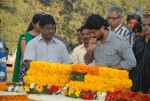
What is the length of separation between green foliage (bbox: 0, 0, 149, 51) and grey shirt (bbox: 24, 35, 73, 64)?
4096cm

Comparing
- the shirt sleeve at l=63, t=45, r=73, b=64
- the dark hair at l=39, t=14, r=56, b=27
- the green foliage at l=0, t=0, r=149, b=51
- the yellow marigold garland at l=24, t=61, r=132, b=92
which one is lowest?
the yellow marigold garland at l=24, t=61, r=132, b=92

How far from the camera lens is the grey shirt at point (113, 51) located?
21.6 feet

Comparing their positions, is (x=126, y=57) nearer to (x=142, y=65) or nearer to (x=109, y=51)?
(x=109, y=51)

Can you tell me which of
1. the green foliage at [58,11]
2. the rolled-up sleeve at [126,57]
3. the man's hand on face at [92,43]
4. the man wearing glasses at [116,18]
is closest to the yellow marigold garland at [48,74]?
the man's hand on face at [92,43]

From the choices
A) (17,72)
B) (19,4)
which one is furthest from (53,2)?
(17,72)

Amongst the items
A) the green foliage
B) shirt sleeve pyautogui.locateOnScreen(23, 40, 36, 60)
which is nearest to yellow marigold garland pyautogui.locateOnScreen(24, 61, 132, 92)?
shirt sleeve pyautogui.locateOnScreen(23, 40, 36, 60)

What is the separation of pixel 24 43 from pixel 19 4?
1752 inches

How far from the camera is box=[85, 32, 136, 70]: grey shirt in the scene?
659 centimetres

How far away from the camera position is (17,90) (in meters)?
6.33

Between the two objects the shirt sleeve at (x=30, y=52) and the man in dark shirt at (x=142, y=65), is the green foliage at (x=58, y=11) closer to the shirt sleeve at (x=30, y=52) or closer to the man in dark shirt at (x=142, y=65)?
the man in dark shirt at (x=142, y=65)

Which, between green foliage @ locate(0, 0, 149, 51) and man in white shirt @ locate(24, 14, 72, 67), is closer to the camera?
man in white shirt @ locate(24, 14, 72, 67)

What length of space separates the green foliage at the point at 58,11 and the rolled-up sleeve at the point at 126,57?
41820mm

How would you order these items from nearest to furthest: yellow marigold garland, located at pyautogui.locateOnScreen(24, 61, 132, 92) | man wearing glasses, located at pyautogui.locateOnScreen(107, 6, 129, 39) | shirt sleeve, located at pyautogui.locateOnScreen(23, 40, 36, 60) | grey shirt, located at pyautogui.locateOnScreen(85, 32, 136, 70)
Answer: yellow marigold garland, located at pyautogui.locateOnScreen(24, 61, 132, 92), grey shirt, located at pyautogui.locateOnScreen(85, 32, 136, 70), shirt sleeve, located at pyautogui.locateOnScreen(23, 40, 36, 60), man wearing glasses, located at pyautogui.locateOnScreen(107, 6, 129, 39)

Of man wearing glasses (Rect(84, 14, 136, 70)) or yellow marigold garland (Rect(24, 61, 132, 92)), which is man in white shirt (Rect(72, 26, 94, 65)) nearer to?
man wearing glasses (Rect(84, 14, 136, 70))
